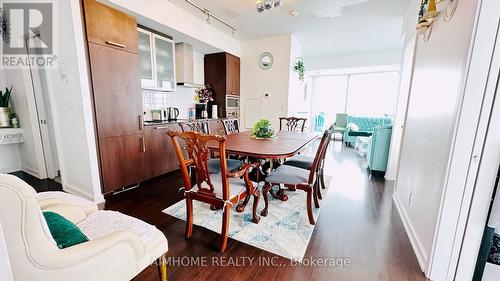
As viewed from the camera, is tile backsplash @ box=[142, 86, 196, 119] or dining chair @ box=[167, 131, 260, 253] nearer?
dining chair @ box=[167, 131, 260, 253]

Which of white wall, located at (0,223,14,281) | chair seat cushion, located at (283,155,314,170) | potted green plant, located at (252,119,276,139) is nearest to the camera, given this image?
white wall, located at (0,223,14,281)

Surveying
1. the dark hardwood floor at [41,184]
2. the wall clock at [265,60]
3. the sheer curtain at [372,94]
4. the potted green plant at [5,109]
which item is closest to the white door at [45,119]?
the dark hardwood floor at [41,184]

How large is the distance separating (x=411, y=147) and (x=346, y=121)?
15.9ft

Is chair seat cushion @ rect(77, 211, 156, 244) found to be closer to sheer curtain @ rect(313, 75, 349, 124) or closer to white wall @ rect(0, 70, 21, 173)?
white wall @ rect(0, 70, 21, 173)

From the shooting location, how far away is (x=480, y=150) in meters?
→ 1.18

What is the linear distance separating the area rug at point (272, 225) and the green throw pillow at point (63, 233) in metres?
1.12

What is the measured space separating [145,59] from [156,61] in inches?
7.5

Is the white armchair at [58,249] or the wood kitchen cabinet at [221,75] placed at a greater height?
the wood kitchen cabinet at [221,75]

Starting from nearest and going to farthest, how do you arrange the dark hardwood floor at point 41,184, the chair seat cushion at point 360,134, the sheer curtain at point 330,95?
the dark hardwood floor at point 41,184
the chair seat cushion at point 360,134
the sheer curtain at point 330,95

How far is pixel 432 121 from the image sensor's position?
5.30 ft

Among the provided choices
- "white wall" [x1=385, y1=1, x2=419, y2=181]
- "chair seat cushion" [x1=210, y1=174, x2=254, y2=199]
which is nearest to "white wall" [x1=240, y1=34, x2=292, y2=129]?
"white wall" [x1=385, y1=1, x2=419, y2=181]

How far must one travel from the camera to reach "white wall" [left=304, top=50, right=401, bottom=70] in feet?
17.6

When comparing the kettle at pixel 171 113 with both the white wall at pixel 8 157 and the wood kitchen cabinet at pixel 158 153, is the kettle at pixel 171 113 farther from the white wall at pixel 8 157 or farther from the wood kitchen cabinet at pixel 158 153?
the white wall at pixel 8 157

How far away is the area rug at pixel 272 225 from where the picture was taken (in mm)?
1651
